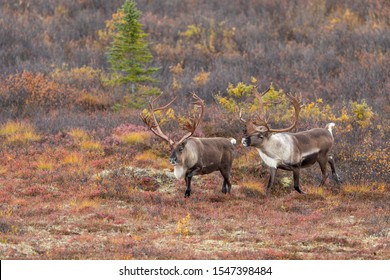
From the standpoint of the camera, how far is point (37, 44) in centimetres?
2517

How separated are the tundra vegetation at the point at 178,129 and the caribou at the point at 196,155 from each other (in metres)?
0.47

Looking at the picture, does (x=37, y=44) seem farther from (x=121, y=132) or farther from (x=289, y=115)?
(x=289, y=115)

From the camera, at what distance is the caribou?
1416cm

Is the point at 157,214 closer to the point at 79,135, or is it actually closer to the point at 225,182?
the point at 225,182

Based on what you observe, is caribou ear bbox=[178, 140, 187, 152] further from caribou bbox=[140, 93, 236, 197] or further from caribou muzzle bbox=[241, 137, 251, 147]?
caribou muzzle bbox=[241, 137, 251, 147]

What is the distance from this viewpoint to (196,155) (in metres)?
14.4

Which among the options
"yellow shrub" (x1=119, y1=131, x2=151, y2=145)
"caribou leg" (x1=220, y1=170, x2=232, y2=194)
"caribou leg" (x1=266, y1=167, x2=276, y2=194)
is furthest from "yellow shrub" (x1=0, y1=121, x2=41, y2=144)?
"caribou leg" (x1=266, y1=167, x2=276, y2=194)

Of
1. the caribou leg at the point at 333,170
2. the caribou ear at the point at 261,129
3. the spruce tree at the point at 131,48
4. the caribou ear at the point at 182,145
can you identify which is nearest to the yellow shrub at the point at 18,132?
the spruce tree at the point at 131,48

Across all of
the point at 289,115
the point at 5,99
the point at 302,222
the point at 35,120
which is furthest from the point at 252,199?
the point at 5,99

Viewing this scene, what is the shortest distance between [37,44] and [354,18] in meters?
11.2

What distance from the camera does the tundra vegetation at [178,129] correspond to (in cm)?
1180

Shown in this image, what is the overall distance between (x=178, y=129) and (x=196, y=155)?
12.6 feet

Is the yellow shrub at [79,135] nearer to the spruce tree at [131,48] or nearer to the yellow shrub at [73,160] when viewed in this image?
the yellow shrub at [73,160]

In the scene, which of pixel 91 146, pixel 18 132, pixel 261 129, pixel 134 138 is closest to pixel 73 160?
pixel 91 146
